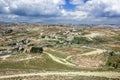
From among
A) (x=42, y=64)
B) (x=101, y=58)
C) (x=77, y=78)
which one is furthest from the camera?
(x=101, y=58)

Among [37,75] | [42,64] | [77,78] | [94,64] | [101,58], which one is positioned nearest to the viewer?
[77,78]

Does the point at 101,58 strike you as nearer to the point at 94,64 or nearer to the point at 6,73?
the point at 94,64

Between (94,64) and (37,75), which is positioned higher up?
(37,75)

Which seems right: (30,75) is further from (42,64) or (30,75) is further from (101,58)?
(101,58)

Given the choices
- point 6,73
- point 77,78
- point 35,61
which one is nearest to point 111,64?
point 35,61

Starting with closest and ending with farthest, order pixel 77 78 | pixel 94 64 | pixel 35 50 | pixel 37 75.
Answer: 1. pixel 77 78
2. pixel 37 75
3. pixel 94 64
4. pixel 35 50

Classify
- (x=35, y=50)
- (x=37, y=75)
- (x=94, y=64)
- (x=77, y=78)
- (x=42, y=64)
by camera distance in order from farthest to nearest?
(x=35, y=50)
(x=94, y=64)
(x=42, y=64)
(x=37, y=75)
(x=77, y=78)

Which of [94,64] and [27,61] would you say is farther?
[94,64]

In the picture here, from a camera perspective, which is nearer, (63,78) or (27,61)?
(63,78)

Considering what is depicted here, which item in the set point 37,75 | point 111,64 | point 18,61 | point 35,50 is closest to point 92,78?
point 37,75
